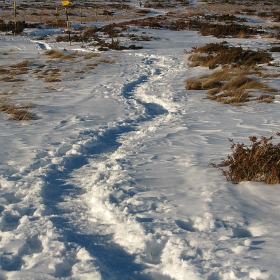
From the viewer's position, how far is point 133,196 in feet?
13.0

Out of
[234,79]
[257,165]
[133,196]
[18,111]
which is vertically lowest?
[133,196]

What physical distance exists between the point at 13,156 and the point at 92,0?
5654 centimetres

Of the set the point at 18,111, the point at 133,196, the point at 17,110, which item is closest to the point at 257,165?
the point at 133,196

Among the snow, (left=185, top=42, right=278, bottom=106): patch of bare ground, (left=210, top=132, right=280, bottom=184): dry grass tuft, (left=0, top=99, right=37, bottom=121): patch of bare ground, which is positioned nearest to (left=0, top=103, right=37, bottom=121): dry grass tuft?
(left=0, top=99, right=37, bottom=121): patch of bare ground

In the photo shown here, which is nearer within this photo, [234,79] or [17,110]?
[17,110]

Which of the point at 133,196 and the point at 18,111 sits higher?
the point at 18,111

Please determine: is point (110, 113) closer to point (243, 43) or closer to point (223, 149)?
point (223, 149)

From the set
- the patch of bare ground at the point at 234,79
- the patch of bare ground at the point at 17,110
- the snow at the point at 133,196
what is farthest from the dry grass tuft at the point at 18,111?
the patch of bare ground at the point at 234,79

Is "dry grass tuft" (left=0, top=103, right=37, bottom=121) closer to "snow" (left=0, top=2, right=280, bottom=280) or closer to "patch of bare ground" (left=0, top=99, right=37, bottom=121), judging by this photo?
"patch of bare ground" (left=0, top=99, right=37, bottom=121)

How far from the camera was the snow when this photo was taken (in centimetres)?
282

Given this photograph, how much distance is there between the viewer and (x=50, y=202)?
3.97m

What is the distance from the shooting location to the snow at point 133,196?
9.27ft

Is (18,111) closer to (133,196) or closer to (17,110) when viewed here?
(17,110)

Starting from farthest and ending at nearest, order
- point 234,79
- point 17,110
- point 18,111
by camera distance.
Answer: point 234,79 < point 17,110 < point 18,111
